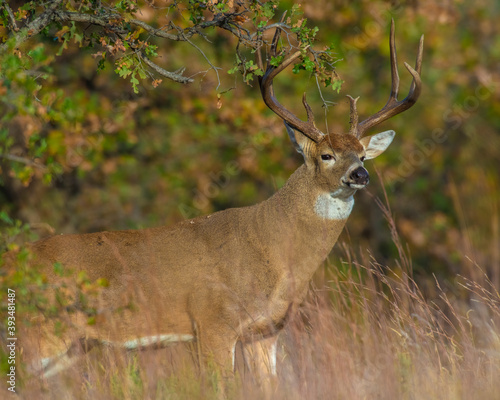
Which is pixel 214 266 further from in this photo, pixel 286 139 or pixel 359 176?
pixel 286 139

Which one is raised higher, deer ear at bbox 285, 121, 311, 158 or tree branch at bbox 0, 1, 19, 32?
tree branch at bbox 0, 1, 19, 32

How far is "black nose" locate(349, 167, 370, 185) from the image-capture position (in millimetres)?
6047

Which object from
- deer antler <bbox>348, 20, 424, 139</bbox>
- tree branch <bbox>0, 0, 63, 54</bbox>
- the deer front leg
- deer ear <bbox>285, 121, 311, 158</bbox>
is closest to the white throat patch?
deer ear <bbox>285, 121, 311, 158</bbox>

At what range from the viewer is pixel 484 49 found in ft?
50.4

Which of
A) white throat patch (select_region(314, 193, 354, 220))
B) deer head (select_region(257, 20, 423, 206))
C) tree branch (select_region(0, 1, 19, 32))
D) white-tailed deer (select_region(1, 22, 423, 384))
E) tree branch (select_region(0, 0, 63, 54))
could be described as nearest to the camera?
tree branch (select_region(0, 1, 19, 32))

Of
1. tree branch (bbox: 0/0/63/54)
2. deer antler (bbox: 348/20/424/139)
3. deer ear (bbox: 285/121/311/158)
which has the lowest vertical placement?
deer ear (bbox: 285/121/311/158)

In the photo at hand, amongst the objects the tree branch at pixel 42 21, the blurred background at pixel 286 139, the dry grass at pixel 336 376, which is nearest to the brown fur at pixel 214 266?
the dry grass at pixel 336 376

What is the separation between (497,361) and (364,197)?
1024 cm

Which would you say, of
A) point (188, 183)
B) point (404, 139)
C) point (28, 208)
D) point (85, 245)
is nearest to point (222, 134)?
point (188, 183)

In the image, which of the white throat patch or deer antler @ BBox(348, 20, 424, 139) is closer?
the white throat patch

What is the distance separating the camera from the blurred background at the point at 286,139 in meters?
11.0

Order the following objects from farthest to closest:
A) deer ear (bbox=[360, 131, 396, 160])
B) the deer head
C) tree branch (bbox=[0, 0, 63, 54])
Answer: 1. deer ear (bbox=[360, 131, 396, 160])
2. the deer head
3. tree branch (bbox=[0, 0, 63, 54])

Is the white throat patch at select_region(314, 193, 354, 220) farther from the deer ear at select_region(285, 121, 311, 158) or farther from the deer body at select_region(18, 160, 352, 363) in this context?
the deer ear at select_region(285, 121, 311, 158)

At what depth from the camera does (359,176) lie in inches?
239
